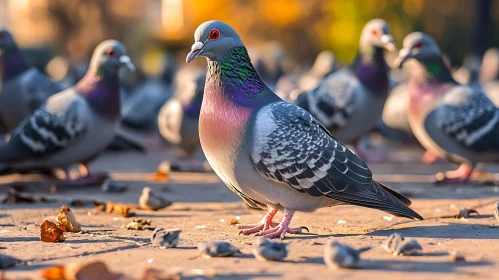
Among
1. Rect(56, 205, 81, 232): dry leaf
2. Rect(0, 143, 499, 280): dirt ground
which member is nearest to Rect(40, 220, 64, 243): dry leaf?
Rect(0, 143, 499, 280): dirt ground

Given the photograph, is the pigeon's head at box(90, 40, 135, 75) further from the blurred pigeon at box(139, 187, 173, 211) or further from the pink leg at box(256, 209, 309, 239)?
the pink leg at box(256, 209, 309, 239)

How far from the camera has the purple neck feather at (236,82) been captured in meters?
4.40

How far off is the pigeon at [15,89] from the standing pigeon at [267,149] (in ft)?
14.8

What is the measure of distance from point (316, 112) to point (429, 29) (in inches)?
581

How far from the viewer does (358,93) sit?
8055mm

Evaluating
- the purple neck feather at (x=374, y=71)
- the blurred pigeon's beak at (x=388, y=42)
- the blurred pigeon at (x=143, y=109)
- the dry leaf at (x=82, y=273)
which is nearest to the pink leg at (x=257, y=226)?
the dry leaf at (x=82, y=273)

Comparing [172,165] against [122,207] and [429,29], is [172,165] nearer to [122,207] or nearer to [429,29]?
[122,207]

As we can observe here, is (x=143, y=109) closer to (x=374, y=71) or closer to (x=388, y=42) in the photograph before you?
(x=374, y=71)

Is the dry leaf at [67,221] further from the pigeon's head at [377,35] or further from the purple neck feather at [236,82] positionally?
the pigeon's head at [377,35]

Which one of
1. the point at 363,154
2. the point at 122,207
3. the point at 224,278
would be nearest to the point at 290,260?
the point at 224,278

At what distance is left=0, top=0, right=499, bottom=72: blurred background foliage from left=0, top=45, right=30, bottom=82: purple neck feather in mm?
13611

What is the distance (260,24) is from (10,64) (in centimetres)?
2061

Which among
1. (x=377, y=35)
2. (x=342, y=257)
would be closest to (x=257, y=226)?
(x=342, y=257)

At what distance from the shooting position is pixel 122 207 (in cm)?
530
